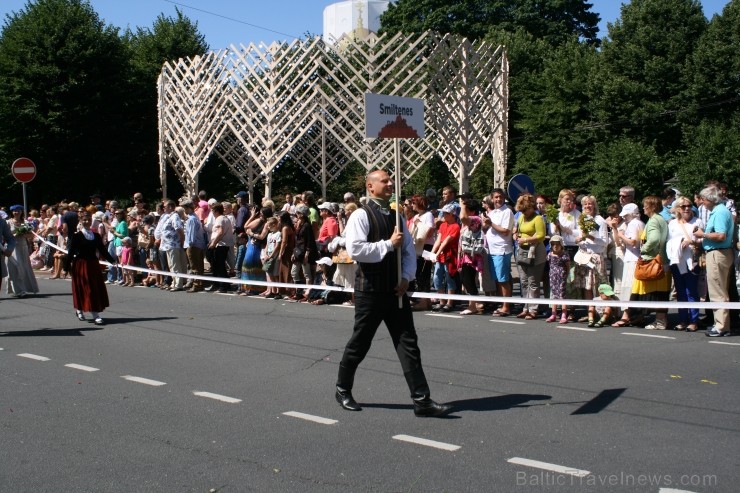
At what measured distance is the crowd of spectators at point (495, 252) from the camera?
11.5 m

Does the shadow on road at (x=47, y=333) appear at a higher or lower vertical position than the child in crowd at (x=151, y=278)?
lower

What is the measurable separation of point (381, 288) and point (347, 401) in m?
1.03

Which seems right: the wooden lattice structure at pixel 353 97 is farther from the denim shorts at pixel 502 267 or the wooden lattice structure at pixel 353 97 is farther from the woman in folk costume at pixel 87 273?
the woman in folk costume at pixel 87 273

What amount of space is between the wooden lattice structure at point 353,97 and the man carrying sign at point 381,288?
48.5 feet

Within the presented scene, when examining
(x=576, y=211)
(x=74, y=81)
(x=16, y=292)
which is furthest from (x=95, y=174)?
(x=576, y=211)

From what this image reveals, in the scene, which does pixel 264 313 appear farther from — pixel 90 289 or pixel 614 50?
pixel 614 50

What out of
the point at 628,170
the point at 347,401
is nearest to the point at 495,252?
the point at 347,401

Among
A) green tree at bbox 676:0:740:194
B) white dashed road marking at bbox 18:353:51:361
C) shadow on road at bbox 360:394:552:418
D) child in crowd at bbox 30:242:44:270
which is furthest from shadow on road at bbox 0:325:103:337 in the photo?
green tree at bbox 676:0:740:194

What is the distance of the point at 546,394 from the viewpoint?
7.87 m

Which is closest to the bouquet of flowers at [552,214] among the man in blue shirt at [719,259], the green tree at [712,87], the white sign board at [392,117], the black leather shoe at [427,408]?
the man in blue shirt at [719,259]

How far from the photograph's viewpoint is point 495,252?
43.8 ft

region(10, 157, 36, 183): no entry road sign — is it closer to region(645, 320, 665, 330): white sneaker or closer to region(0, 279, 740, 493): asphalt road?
region(0, 279, 740, 493): asphalt road

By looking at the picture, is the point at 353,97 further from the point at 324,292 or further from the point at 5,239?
the point at 5,239

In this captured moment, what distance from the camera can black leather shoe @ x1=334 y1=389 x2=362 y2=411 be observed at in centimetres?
738
